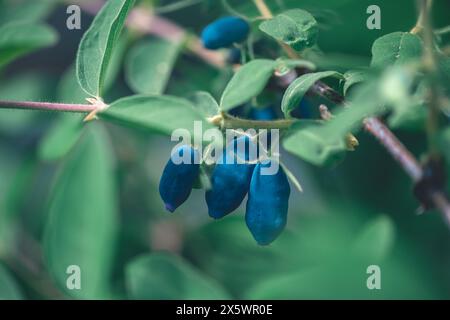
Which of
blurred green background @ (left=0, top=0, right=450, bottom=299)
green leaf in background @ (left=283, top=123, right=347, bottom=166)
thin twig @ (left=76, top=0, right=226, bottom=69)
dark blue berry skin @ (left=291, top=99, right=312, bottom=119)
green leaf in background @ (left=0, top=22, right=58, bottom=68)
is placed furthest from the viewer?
thin twig @ (left=76, top=0, right=226, bottom=69)

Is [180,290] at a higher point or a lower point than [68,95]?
lower

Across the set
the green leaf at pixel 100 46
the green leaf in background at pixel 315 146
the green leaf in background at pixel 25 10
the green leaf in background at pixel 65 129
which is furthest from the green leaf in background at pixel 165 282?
the green leaf in background at pixel 25 10

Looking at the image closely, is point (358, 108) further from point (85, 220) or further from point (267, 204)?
point (85, 220)

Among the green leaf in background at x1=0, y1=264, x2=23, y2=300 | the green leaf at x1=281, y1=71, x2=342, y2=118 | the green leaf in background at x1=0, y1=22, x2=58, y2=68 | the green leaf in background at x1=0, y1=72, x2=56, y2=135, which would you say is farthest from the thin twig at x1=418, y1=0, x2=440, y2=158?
the green leaf in background at x1=0, y1=72, x2=56, y2=135

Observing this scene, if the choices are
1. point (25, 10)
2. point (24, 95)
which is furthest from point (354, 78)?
point (24, 95)

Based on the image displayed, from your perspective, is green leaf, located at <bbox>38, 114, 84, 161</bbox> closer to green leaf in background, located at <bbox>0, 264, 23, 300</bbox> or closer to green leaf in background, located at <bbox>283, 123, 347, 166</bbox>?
green leaf in background, located at <bbox>0, 264, 23, 300</bbox>
